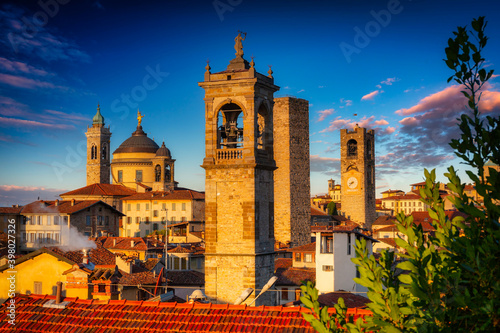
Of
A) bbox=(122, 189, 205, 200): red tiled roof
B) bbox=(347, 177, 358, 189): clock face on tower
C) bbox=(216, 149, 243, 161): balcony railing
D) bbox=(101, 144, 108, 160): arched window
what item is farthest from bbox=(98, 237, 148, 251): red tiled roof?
bbox=(101, 144, 108, 160): arched window

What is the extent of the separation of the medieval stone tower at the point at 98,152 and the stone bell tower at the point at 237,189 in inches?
3307

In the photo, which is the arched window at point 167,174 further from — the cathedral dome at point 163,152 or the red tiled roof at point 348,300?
the red tiled roof at point 348,300

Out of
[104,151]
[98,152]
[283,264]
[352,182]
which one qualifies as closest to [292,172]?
[283,264]

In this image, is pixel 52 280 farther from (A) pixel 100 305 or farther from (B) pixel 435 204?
(B) pixel 435 204

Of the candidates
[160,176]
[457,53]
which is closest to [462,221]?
[457,53]

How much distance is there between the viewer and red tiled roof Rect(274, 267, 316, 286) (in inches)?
1253

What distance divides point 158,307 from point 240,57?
13202 millimetres

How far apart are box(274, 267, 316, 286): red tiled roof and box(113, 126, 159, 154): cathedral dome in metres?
58.5

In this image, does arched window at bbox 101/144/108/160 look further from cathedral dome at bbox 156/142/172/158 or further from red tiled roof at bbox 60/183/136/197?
cathedral dome at bbox 156/142/172/158

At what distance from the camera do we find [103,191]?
8188 centimetres

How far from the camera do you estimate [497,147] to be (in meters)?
5.51

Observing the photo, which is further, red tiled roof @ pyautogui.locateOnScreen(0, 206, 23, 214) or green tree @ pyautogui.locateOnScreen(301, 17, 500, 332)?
red tiled roof @ pyautogui.locateOnScreen(0, 206, 23, 214)

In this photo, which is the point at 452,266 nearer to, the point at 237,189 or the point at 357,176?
the point at 237,189

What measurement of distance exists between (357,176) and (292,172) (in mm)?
28334
